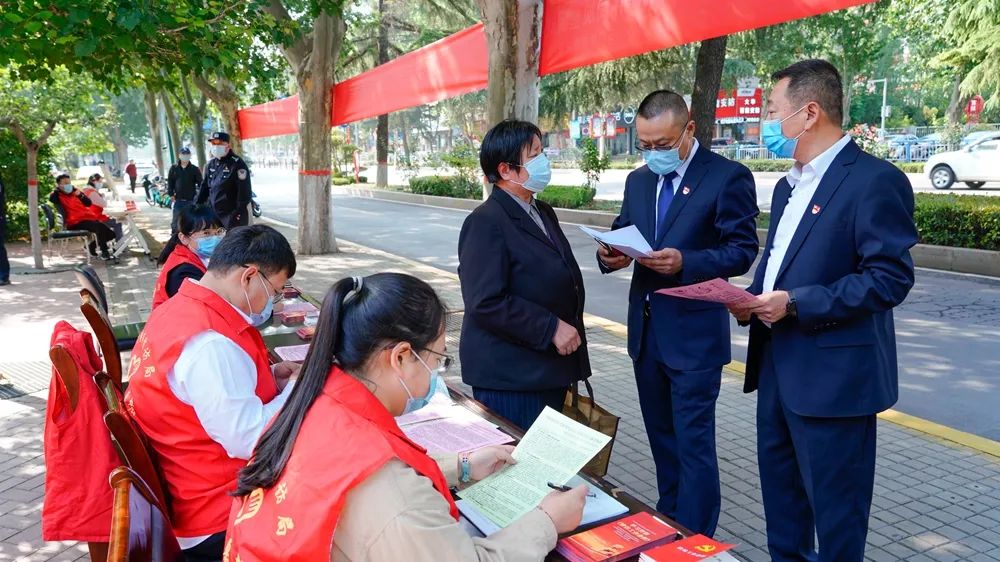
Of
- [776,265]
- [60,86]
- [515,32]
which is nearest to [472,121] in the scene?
[60,86]

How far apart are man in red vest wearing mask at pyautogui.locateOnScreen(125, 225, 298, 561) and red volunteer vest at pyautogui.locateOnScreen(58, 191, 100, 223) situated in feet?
37.8

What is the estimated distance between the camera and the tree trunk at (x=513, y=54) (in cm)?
510

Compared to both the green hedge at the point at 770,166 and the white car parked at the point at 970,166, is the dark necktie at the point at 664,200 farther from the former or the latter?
the green hedge at the point at 770,166

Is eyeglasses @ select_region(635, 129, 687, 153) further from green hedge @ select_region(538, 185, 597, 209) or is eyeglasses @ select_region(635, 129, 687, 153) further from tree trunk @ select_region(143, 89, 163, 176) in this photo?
tree trunk @ select_region(143, 89, 163, 176)

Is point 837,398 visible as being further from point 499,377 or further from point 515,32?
point 515,32

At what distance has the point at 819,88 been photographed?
7.52 feet

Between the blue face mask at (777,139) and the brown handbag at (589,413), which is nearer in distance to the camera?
the blue face mask at (777,139)

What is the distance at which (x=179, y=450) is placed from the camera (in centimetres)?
214

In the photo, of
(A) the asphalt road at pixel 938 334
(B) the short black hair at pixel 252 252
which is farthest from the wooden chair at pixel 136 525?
(A) the asphalt road at pixel 938 334

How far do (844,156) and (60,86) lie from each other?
43.5 feet

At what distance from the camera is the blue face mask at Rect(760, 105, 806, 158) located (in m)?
2.41

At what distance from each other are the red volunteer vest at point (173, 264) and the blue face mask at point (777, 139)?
8.95 feet

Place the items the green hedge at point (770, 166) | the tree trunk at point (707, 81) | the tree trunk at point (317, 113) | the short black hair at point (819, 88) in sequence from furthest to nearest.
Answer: the green hedge at point (770, 166) → the tree trunk at point (707, 81) → the tree trunk at point (317, 113) → the short black hair at point (819, 88)

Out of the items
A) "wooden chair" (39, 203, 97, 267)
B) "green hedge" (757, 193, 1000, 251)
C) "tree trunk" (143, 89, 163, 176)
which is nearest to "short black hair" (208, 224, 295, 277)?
"green hedge" (757, 193, 1000, 251)
